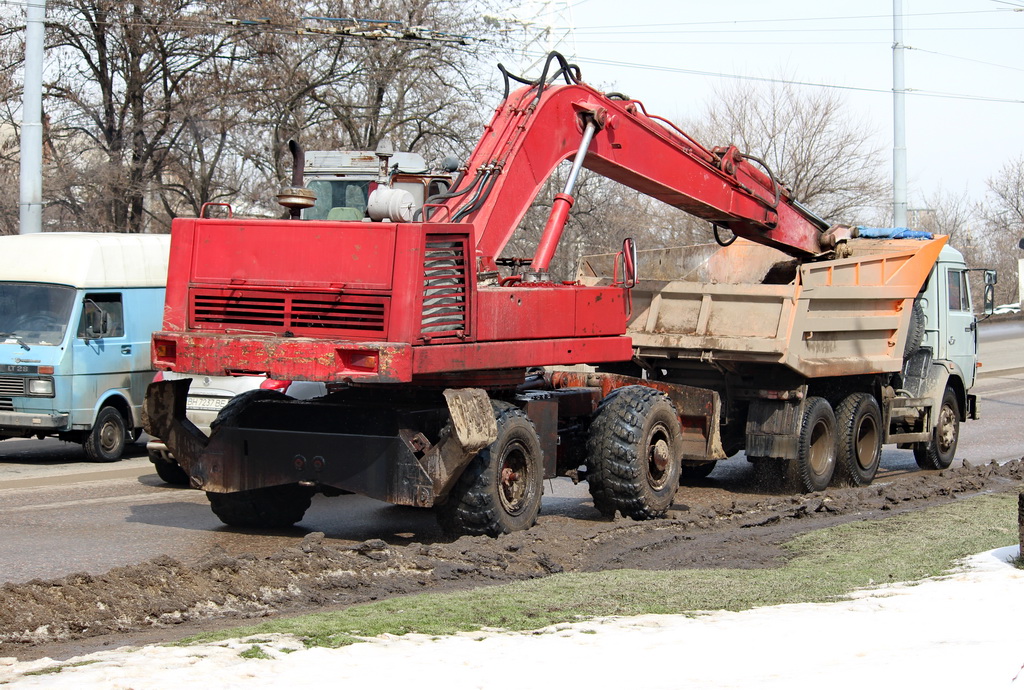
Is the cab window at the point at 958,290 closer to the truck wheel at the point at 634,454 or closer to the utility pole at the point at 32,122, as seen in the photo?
the truck wheel at the point at 634,454

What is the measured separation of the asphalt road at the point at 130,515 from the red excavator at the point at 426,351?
48 cm

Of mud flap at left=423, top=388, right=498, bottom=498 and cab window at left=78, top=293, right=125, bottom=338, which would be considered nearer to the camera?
mud flap at left=423, top=388, right=498, bottom=498

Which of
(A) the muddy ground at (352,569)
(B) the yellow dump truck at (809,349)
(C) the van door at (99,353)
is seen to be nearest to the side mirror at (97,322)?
(C) the van door at (99,353)

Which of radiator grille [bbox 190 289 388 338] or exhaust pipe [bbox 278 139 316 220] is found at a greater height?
exhaust pipe [bbox 278 139 316 220]

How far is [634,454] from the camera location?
10.8 meters

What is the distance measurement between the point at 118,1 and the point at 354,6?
17.8 ft

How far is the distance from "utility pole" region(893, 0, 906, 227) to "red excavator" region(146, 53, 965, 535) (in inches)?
645

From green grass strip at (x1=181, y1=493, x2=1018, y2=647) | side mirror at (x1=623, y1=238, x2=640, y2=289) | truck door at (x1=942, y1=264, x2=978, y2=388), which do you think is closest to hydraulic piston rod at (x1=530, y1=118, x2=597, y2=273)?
side mirror at (x1=623, y1=238, x2=640, y2=289)

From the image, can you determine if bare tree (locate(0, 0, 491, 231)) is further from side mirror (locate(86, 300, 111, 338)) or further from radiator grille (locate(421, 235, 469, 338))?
radiator grille (locate(421, 235, 469, 338))

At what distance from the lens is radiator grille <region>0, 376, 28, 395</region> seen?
1577 cm

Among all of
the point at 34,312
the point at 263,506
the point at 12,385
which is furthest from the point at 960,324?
the point at 12,385

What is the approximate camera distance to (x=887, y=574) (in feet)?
26.1

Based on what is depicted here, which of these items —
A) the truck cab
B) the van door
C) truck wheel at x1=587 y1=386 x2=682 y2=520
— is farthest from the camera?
the van door

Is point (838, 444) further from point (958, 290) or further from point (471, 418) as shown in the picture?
point (471, 418)
